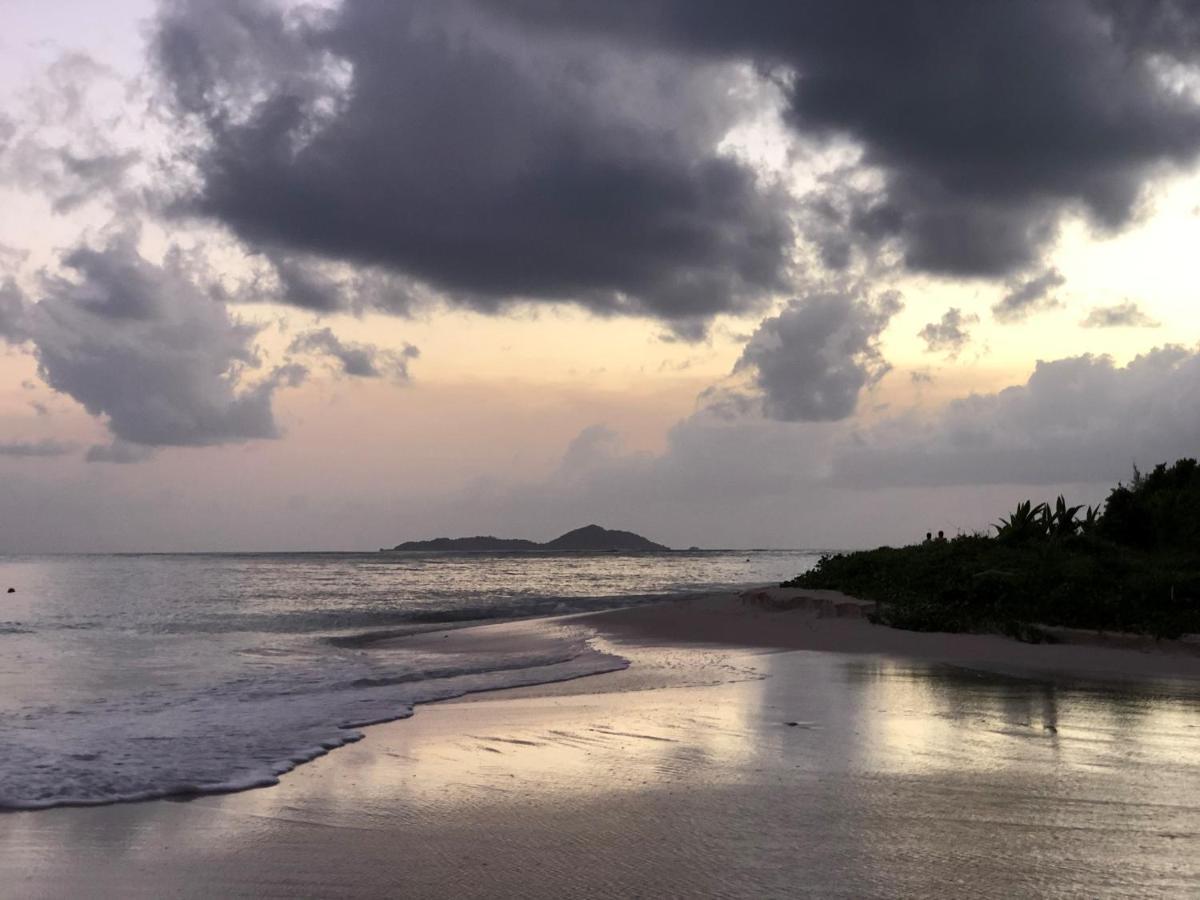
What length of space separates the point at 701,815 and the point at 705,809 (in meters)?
0.16

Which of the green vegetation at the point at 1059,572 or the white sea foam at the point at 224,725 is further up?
the green vegetation at the point at 1059,572

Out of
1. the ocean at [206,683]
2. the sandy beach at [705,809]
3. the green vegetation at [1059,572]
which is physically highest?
the green vegetation at [1059,572]

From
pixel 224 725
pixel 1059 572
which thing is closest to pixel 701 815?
pixel 224 725

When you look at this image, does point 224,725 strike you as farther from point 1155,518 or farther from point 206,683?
point 1155,518

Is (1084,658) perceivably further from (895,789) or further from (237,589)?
(237,589)

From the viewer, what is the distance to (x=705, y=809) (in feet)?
21.9

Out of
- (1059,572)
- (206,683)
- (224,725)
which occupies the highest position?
(1059,572)

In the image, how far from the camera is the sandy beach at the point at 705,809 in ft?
17.5

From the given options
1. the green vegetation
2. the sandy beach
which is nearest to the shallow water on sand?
the sandy beach

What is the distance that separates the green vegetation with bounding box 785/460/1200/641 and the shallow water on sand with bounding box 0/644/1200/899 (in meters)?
7.08

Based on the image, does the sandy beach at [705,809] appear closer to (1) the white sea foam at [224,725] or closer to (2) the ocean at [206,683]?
(1) the white sea foam at [224,725]

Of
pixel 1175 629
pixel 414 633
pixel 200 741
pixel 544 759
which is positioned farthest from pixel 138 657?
pixel 1175 629

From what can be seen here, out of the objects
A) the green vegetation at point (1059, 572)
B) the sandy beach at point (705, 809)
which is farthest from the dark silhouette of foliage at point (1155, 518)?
the sandy beach at point (705, 809)

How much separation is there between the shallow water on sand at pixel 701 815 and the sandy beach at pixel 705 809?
0.02m
